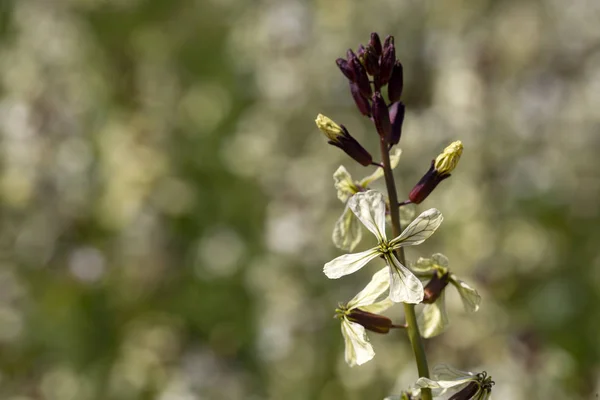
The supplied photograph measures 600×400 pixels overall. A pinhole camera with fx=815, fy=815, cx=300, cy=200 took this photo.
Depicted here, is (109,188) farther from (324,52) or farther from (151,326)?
(324,52)

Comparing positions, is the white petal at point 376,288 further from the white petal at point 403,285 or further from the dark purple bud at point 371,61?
the dark purple bud at point 371,61

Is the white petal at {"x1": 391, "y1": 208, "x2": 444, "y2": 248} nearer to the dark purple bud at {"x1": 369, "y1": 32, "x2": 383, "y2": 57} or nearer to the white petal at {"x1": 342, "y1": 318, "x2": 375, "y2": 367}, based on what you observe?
the white petal at {"x1": 342, "y1": 318, "x2": 375, "y2": 367}

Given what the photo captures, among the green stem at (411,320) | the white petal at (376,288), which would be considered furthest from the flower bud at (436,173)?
the white petal at (376,288)

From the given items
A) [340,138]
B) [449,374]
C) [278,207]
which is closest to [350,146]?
[340,138]

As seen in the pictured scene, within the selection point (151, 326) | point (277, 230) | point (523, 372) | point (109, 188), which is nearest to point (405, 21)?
point (277, 230)

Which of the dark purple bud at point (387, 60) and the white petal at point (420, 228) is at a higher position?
the dark purple bud at point (387, 60)

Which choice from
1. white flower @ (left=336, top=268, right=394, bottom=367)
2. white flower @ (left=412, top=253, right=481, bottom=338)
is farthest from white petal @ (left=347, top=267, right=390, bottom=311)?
white flower @ (left=412, top=253, right=481, bottom=338)

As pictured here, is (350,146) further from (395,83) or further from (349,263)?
(349,263)
